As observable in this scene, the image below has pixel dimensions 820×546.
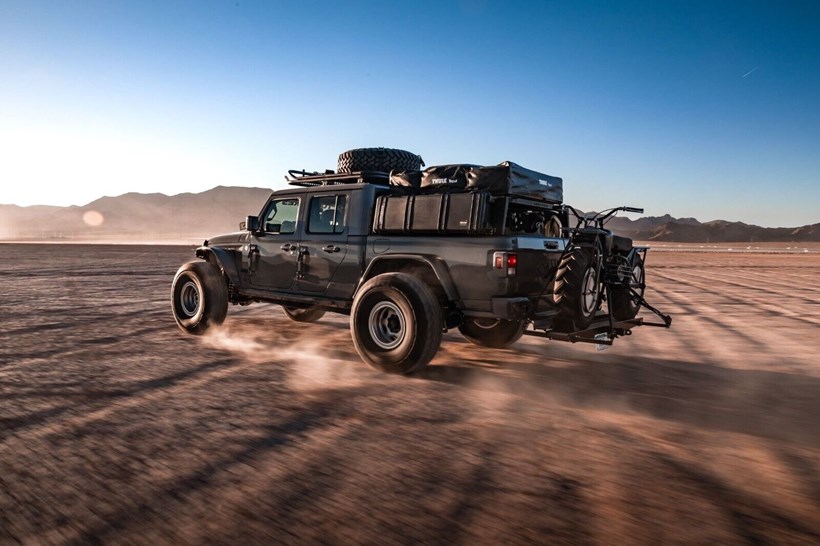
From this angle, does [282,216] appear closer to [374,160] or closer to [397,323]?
[374,160]

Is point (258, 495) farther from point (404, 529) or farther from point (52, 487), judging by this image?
point (52, 487)

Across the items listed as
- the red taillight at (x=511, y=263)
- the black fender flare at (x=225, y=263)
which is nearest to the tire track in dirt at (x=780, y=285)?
the red taillight at (x=511, y=263)

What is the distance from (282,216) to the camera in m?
7.26

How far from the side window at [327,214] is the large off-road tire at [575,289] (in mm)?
2642

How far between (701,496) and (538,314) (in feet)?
8.63

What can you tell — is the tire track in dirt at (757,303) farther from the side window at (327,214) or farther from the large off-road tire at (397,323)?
the side window at (327,214)

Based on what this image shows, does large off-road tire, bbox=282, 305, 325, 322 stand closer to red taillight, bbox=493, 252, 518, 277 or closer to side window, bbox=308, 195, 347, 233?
side window, bbox=308, 195, 347, 233

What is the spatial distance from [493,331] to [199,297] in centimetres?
381

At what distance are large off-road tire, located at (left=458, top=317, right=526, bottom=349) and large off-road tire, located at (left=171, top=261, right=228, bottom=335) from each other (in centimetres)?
319

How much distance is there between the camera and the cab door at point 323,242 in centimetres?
644

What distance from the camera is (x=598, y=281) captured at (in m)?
5.30

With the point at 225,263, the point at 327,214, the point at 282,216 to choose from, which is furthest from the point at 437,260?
the point at 225,263

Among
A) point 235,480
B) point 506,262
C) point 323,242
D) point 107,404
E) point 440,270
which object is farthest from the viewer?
point 323,242

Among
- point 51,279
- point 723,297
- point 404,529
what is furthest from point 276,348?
point 51,279
